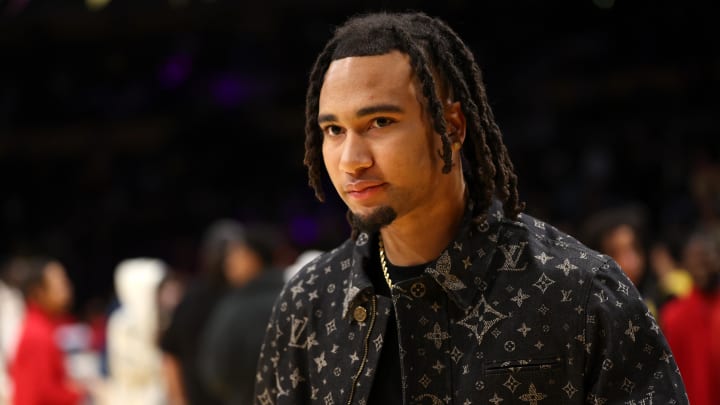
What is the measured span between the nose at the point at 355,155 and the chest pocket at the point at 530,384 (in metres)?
0.42

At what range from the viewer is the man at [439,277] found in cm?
180

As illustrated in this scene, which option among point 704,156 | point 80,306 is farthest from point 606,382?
point 80,306

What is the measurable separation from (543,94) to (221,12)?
3884mm

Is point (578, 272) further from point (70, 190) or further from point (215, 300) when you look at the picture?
point (70, 190)

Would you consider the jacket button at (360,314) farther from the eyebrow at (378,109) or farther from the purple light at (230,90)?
the purple light at (230,90)

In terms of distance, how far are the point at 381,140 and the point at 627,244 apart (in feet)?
10.3

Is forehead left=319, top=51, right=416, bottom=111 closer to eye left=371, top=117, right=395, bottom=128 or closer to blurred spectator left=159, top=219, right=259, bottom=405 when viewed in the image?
eye left=371, top=117, right=395, bottom=128

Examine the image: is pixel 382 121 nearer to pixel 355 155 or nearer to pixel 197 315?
pixel 355 155

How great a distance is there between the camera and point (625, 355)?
1.78 meters

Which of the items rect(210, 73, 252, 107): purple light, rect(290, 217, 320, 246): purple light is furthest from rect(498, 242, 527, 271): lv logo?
rect(210, 73, 252, 107): purple light

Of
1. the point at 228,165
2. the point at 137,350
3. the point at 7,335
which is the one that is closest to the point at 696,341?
the point at 137,350

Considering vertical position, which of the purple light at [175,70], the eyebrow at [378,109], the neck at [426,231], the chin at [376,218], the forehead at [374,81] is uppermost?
the purple light at [175,70]

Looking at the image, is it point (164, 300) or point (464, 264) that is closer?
point (464, 264)

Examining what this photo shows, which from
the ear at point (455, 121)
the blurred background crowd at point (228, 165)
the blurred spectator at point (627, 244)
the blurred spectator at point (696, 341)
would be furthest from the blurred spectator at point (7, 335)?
the ear at point (455, 121)
